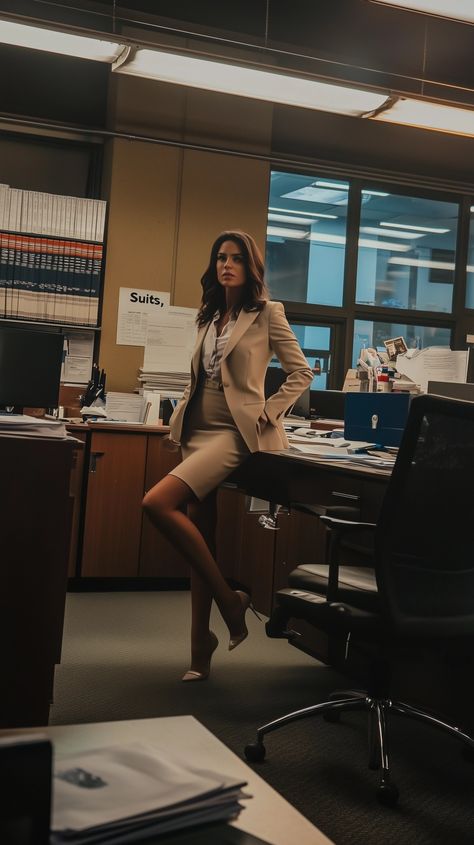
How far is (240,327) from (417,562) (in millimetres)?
1201

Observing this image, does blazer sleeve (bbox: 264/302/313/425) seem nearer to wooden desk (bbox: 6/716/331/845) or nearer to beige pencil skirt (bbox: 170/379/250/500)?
beige pencil skirt (bbox: 170/379/250/500)

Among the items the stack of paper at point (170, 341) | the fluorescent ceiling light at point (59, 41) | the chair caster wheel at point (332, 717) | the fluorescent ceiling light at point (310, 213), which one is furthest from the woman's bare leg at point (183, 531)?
the fluorescent ceiling light at point (310, 213)

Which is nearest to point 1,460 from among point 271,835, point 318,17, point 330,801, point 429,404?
point 429,404

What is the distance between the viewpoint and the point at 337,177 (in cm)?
630

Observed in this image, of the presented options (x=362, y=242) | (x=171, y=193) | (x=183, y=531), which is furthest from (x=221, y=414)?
(x=362, y=242)

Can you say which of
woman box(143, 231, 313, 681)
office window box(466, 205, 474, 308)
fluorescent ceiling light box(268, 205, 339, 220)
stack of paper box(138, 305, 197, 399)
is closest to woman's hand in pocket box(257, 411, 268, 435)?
woman box(143, 231, 313, 681)

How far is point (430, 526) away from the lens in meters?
2.16

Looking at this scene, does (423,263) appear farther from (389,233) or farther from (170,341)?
(170,341)

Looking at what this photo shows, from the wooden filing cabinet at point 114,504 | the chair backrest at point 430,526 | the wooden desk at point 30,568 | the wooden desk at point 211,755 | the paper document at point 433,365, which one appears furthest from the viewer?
the wooden filing cabinet at point 114,504

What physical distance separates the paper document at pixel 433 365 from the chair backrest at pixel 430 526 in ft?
4.71

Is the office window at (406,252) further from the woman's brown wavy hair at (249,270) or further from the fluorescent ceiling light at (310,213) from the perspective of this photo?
the woman's brown wavy hair at (249,270)

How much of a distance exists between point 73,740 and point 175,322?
473cm

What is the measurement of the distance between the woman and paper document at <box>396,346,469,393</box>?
0.69m

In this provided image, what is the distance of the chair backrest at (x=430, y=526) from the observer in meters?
2.08
